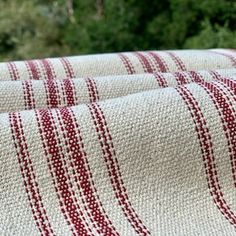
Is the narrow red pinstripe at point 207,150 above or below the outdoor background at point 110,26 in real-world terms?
above

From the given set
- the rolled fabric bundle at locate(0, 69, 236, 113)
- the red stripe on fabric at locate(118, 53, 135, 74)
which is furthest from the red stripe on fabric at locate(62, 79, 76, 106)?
the red stripe on fabric at locate(118, 53, 135, 74)

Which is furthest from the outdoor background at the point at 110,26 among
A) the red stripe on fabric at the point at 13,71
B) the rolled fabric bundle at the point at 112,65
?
the red stripe on fabric at the point at 13,71

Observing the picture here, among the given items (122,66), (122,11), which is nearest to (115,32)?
(122,11)

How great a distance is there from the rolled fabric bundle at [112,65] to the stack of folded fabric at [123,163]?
78 millimetres

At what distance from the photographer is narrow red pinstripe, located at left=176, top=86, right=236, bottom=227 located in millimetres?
488

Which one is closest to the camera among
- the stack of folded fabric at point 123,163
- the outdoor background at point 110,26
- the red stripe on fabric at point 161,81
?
the stack of folded fabric at point 123,163

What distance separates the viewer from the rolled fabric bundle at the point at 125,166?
0.45m

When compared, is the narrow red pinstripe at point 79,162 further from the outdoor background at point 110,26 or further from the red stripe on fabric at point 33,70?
the outdoor background at point 110,26

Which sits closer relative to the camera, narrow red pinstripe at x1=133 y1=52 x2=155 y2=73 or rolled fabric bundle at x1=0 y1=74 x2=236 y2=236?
rolled fabric bundle at x1=0 y1=74 x2=236 y2=236

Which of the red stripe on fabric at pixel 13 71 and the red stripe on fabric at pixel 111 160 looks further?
the red stripe on fabric at pixel 13 71

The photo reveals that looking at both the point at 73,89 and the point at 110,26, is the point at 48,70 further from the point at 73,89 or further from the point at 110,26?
the point at 110,26

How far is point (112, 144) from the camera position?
0.48 metres

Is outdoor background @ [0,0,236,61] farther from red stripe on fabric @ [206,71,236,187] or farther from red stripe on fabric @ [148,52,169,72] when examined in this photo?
red stripe on fabric @ [206,71,236,187]

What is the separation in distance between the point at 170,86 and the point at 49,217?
17 cm
